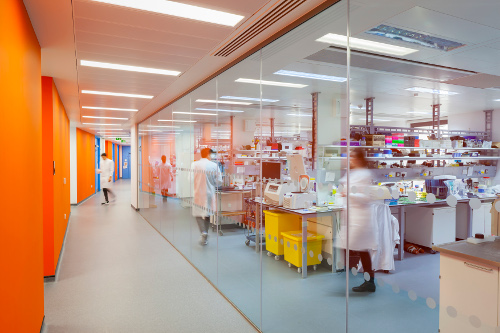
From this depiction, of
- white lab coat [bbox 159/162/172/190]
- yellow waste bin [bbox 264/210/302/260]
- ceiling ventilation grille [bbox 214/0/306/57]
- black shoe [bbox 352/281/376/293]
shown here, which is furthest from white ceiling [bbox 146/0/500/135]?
white lab coat [bbox 159/162/172/190]

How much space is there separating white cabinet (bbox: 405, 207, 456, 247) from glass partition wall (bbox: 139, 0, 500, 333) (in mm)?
10

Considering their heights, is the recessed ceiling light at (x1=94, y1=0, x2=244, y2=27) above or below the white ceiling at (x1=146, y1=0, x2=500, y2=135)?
above

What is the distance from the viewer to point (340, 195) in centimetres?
241

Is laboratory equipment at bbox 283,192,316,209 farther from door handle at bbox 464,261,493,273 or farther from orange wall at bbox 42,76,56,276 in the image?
orange wall at bbox 42,76,56,276

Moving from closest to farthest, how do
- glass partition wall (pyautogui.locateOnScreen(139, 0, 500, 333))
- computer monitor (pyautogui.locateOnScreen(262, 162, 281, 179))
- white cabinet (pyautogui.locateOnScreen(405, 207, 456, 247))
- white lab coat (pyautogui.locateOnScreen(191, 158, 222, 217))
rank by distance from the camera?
white cabinet (pyautogui.locateOnScreen(405, 207, 456, 247))
glass partition wall (pyautogui.locateOnScreen(139, 0, 500, 333))
computer monitor (pyautogui.locateOnScreen(262, 162, 281, 179))
white lab coat (pyautogui.locateOnScreen(191, 158, 222, 217))

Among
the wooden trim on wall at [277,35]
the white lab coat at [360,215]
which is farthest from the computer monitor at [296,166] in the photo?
the wooden trim on wall at [277,35]

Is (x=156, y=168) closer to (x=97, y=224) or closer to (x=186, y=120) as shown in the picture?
(x=97, y=224)

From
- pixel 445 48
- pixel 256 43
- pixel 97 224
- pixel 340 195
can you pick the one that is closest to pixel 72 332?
pixel 340 195

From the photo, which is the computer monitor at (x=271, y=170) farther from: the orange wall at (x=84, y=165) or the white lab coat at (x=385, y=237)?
the orange wall at (x=84, y=165)

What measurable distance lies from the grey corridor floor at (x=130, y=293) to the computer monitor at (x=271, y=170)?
5.24ft

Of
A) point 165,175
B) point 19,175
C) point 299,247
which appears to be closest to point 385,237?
point 299,247

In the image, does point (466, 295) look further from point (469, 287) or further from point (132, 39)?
point (132, 39)

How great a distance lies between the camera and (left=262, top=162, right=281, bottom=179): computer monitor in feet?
11.7

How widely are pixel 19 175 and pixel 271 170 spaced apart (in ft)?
7.68
